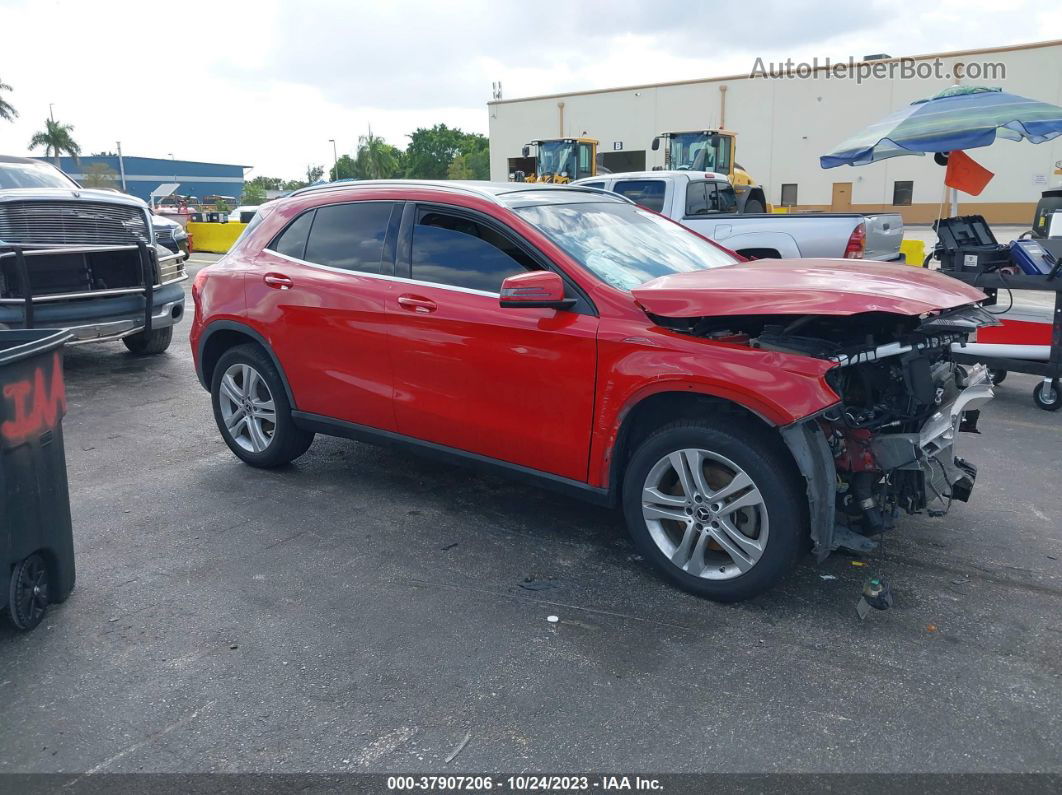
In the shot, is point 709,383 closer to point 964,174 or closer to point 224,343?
point 224,343

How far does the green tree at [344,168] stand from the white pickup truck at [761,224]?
264 ft

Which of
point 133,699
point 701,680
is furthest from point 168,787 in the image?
point 701,680

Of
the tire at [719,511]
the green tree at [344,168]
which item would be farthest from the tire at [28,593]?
the green tree at [344,168]

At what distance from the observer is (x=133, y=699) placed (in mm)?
3068

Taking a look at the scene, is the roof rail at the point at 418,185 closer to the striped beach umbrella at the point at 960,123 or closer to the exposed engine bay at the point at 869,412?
the exposed engine bay at the point at 869,412

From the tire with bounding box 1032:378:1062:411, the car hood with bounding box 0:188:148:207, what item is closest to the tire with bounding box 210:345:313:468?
the car hood with bounding box 0:188:148:207

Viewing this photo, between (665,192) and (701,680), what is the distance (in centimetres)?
939

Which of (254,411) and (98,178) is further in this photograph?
(98,178)

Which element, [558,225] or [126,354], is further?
[126,354]

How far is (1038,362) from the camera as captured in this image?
6895 millimetres

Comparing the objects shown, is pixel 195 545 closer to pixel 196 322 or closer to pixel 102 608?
pixel 102 608

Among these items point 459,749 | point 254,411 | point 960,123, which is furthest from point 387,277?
point 960,123

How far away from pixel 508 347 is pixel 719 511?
51.0 inches

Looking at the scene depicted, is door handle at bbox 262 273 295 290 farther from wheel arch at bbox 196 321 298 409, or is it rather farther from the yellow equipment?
the yellow equipment
